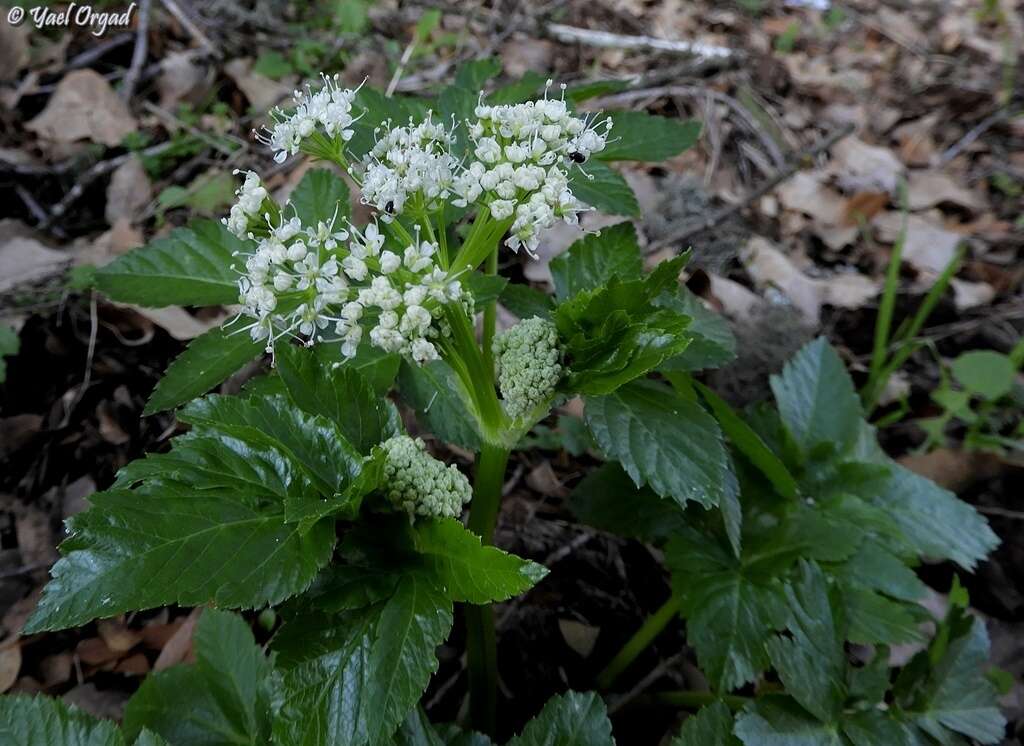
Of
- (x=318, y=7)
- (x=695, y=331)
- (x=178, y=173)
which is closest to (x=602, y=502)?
(x=695, y=331)

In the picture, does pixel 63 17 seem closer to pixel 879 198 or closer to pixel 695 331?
pixel 695 331

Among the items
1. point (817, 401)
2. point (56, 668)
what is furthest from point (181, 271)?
point (817, 401)

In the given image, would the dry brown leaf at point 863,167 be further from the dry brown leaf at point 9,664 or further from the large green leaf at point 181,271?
the dry brown leaf at point 9,664

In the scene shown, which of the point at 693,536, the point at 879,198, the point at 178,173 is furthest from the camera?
the point at 879,198

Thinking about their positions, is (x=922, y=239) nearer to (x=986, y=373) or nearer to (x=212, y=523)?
(x=986, y=373)

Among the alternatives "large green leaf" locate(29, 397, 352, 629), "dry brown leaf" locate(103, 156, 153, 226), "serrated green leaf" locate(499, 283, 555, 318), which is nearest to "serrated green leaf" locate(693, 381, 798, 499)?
"serrated green leaf" locate(499, 283, 555, 318)
